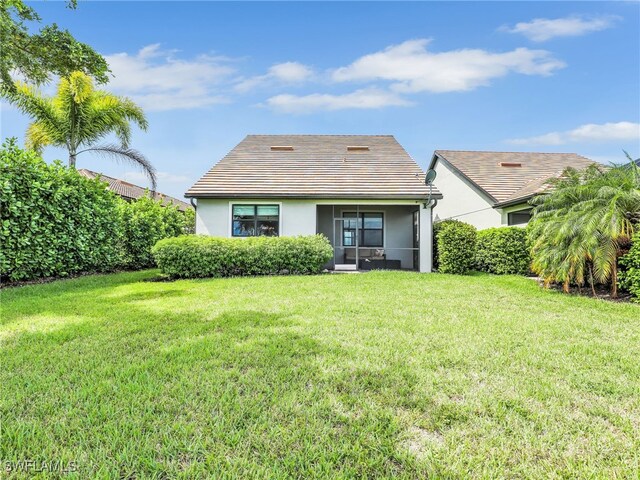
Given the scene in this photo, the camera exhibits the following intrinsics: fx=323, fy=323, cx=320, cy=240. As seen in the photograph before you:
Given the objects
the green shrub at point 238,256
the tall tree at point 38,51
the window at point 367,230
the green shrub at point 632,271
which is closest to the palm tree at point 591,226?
the green shrub at point 632,271

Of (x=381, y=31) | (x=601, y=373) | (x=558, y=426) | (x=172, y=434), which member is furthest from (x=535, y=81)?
(x=172, y=434)

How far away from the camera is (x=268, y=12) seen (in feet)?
31.9

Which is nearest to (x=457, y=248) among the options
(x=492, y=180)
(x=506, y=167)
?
(x=492, y=180)

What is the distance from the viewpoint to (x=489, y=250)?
37.1 feet

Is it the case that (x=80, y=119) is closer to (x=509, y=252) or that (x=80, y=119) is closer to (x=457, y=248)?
(x=457, y=248)

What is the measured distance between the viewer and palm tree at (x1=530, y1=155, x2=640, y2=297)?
6637 mm

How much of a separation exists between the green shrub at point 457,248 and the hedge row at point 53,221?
435 inches

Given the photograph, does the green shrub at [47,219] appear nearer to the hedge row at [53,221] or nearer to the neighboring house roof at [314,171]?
the hedge row at [53,221]

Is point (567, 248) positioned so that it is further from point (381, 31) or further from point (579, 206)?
point (381, 31)

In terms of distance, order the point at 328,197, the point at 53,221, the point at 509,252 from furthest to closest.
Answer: the point at 328,197, the point at 509,252, the point at 53,221

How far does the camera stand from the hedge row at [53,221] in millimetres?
7406

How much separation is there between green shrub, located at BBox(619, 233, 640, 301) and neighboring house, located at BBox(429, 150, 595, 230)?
5.29 metres

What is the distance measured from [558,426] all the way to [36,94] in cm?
1855

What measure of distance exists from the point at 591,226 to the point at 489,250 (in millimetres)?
4730
